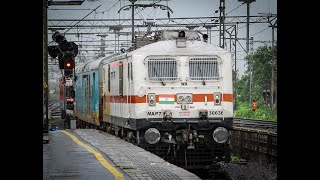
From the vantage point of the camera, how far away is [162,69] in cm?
1577

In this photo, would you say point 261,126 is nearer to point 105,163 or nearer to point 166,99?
point 166,99

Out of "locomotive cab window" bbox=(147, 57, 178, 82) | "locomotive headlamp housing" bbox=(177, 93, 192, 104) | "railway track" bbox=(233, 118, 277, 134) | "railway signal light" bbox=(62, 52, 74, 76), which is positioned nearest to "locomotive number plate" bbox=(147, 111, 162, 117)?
"locomotive headlamp housing" bbox=(177, 93, 192, 104)

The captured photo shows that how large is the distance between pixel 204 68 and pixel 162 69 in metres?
1.01

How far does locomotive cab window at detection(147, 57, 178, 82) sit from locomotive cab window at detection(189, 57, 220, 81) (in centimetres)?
41

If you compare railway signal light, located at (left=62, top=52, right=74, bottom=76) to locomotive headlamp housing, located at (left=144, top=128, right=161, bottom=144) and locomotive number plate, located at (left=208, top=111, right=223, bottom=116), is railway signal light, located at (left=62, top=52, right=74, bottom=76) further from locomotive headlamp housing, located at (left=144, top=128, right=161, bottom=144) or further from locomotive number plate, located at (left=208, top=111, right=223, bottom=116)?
locomotive number plate, located at (left=208, top=111, right=223, bottom=116)

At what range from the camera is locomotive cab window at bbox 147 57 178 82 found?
15.6 m

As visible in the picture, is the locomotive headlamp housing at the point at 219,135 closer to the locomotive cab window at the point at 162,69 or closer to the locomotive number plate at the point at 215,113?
the locomotive number plate at the point at 215,113

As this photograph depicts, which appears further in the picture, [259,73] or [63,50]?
[259,73]

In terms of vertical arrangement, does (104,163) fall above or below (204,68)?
below

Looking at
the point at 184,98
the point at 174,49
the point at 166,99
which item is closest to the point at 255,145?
the point at 184,98

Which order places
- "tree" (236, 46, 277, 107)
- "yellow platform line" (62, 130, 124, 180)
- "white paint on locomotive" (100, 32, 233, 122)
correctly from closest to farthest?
1. "yellow platform line" (62, 130, 124, 180)
2. "white paint on locomotive" (100, 32, 233, 122)
3. "tree" (236, 46, 277, 107)

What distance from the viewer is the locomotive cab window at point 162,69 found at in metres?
15.6

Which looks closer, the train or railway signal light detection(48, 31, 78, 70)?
the train

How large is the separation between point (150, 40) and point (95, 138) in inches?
136
